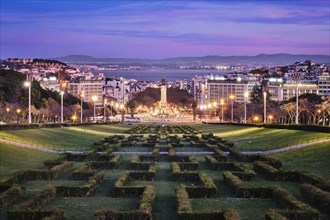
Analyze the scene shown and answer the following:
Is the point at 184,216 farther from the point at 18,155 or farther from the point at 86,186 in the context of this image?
the point at 18,155

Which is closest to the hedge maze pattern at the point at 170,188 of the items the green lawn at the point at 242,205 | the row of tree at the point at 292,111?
the green lawn at the point at 242,205

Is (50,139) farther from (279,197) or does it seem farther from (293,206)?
(293,206)

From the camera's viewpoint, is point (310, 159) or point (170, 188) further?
point (310, 159)

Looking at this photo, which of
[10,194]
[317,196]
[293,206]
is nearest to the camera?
[293,206]

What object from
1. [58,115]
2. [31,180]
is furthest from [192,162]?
[58,115]

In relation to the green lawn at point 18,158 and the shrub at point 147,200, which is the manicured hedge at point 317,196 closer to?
the shrub at point 147,200

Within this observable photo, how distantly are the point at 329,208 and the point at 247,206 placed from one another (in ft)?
8.95

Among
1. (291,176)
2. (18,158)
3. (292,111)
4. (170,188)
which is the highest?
(292,111)

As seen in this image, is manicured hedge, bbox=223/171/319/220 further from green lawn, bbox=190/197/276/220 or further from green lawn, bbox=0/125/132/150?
green lawn, bbox=0/125/132/150

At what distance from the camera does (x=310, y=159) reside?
29.9 meters

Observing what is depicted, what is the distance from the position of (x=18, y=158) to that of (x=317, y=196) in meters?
17.8

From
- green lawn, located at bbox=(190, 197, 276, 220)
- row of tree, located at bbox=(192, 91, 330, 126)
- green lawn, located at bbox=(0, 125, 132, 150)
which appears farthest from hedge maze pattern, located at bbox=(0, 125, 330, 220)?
row of tree, located at bbox=(192, 91, 330, 126)

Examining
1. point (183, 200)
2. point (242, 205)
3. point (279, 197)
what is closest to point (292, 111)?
point (279, 197)

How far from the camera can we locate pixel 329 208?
58.4 feet
